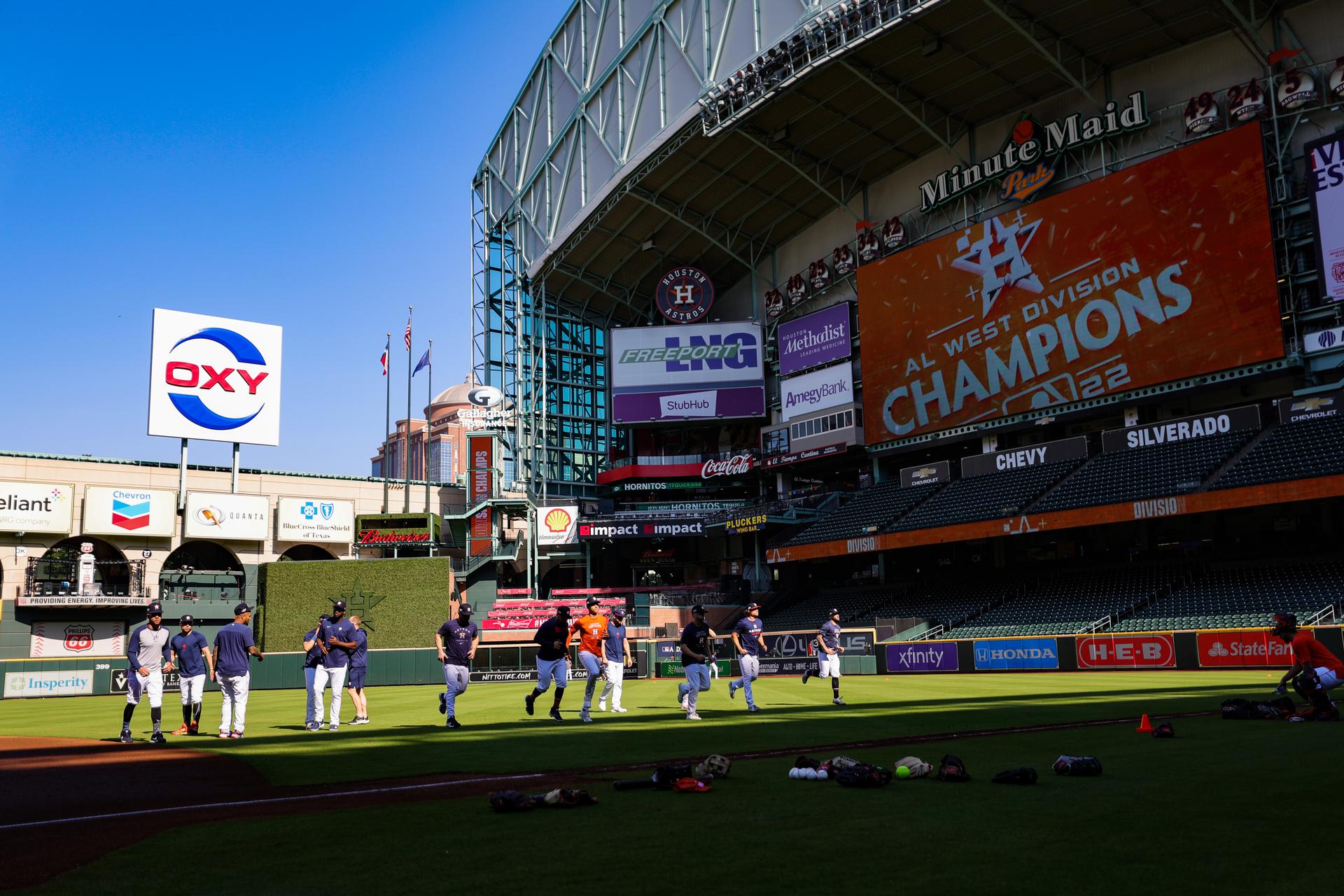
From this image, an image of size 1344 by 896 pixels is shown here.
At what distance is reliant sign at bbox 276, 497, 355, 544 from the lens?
215 ft

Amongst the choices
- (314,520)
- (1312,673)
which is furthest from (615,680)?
(314,520)

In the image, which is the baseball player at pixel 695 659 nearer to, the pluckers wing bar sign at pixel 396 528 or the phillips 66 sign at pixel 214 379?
the pluckers wing bar sign at pixel 396 528

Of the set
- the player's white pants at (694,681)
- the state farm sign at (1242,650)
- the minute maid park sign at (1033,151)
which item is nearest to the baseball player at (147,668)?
the player's white pants at (694,681)

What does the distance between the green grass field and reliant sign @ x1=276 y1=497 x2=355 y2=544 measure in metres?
53.3

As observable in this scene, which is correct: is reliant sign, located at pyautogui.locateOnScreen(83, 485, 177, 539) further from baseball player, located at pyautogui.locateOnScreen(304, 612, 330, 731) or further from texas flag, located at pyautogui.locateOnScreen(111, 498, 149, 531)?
baseball player, located at pyautogui.locateOnScreen(304, 612, 330, 731)

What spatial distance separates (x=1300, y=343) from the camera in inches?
1564

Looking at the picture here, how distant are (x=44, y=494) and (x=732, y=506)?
131 feet

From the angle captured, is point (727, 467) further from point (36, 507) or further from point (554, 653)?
point (554, 653)

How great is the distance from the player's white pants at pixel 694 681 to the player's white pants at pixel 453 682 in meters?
3.72

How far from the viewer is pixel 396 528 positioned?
6234 cm

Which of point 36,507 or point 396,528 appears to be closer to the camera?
point 36,507

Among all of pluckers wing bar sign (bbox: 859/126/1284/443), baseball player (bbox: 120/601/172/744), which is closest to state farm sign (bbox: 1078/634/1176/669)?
pluckers wing bar sign (bbox: 859/126/1284/443)

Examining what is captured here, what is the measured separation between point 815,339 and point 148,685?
1945 inches

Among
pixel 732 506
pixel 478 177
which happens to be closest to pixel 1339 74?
pixel 732 506
